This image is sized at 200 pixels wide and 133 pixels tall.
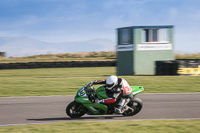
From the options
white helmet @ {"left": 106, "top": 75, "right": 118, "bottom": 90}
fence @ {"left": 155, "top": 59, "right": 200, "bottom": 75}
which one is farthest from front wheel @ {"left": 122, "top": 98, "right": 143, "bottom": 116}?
fence @ {"left": 155, "top": 59, "right": 200, "bottom": 75}

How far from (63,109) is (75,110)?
5.35 ft

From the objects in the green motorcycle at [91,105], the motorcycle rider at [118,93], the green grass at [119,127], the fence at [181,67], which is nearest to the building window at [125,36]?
the fence at [181,67]

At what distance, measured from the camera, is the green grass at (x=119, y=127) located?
257 inches

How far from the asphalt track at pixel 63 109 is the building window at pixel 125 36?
1074cm

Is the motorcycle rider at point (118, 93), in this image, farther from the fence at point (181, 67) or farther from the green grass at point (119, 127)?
the fence at point (181, 67)

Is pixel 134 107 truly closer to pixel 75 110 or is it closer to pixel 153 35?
pixel 75 110

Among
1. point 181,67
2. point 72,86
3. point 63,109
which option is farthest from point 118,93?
point 181,67

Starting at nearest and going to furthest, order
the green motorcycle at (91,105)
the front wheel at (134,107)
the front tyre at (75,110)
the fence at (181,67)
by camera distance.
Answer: the green motorcycle at (91,105) → the front tyre at (75,110) → the front wheel at (134,107) → the fence at (181,67)

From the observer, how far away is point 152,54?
23266mm

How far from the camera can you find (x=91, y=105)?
26.8 ft

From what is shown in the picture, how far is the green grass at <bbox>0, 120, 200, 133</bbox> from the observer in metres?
6.53

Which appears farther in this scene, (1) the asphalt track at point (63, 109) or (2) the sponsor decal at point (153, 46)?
(2) the sponsor decal at point (153, 46)

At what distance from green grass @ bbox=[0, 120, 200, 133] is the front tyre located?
1004mm

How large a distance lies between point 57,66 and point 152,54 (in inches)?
761
